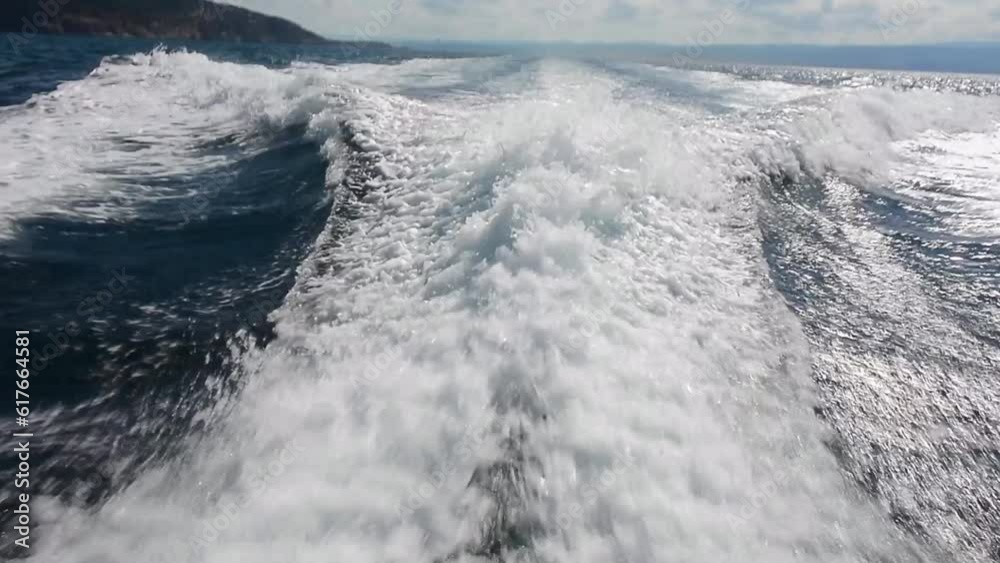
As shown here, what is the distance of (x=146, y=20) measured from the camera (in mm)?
56844

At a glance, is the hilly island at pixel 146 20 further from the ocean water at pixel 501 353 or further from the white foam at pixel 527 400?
the white foam at pixel 527 400

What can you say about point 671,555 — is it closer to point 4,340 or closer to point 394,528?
point 394,528

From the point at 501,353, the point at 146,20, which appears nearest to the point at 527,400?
the point at 501,353

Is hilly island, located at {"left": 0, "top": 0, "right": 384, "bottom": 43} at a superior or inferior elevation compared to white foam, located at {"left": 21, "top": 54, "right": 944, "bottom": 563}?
superior

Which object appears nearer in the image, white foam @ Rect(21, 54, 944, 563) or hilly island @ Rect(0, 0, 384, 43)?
white foam @ Rect(21, 54, 944, 563)

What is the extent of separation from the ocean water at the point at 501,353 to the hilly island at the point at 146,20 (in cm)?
5545

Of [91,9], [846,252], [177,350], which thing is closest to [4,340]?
[177,350]

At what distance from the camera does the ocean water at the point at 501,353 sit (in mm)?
2629

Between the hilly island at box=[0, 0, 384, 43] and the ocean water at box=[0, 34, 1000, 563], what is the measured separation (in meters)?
55.5

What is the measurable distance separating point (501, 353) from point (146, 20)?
7082 centimetres

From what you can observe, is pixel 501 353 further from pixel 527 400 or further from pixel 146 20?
pixel 146 20

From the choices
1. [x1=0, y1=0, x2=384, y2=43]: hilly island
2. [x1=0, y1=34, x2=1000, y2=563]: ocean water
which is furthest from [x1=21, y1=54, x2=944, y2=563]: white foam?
[x1=0, y1=0, x2=384, y2=43]: hilly island

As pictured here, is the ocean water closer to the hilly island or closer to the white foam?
the white foam

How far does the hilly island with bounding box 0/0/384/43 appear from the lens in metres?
47.9
